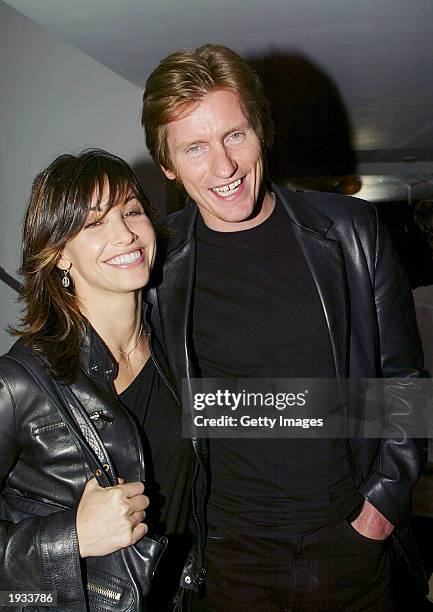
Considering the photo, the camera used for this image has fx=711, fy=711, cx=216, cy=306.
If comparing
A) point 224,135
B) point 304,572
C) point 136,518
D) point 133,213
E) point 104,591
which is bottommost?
point 304,572

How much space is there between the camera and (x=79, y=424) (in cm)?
113

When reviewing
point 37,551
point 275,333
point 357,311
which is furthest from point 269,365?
point 37,551

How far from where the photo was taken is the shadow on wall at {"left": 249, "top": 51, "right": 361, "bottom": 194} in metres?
2.77

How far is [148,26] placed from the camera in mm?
2189

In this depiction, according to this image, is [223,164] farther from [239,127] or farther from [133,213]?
[133,213]

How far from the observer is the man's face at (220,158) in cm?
140

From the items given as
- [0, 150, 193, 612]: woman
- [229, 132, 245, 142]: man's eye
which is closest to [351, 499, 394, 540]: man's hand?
[0, 150, 193, 612]: woman

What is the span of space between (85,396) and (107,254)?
0.25 metres

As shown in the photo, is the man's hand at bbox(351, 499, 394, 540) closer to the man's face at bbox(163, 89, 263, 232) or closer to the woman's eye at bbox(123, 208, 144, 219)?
the man's face at bbox(163, 89, 263, 232)

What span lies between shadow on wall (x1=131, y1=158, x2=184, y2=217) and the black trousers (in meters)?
1.47

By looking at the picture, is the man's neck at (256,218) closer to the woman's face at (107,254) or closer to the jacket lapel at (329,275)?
the jacket lapel at (329,275)

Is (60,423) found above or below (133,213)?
below

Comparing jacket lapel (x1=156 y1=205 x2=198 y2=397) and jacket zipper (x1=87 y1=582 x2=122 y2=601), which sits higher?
jacket lapel (x1=156 y1=205 x2=198 y2=397)

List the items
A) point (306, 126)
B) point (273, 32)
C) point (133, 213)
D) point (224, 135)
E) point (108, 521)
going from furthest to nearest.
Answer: point (306, 126), point (273, 32), point (224, 135), point (133, 213), point (108, 521)
